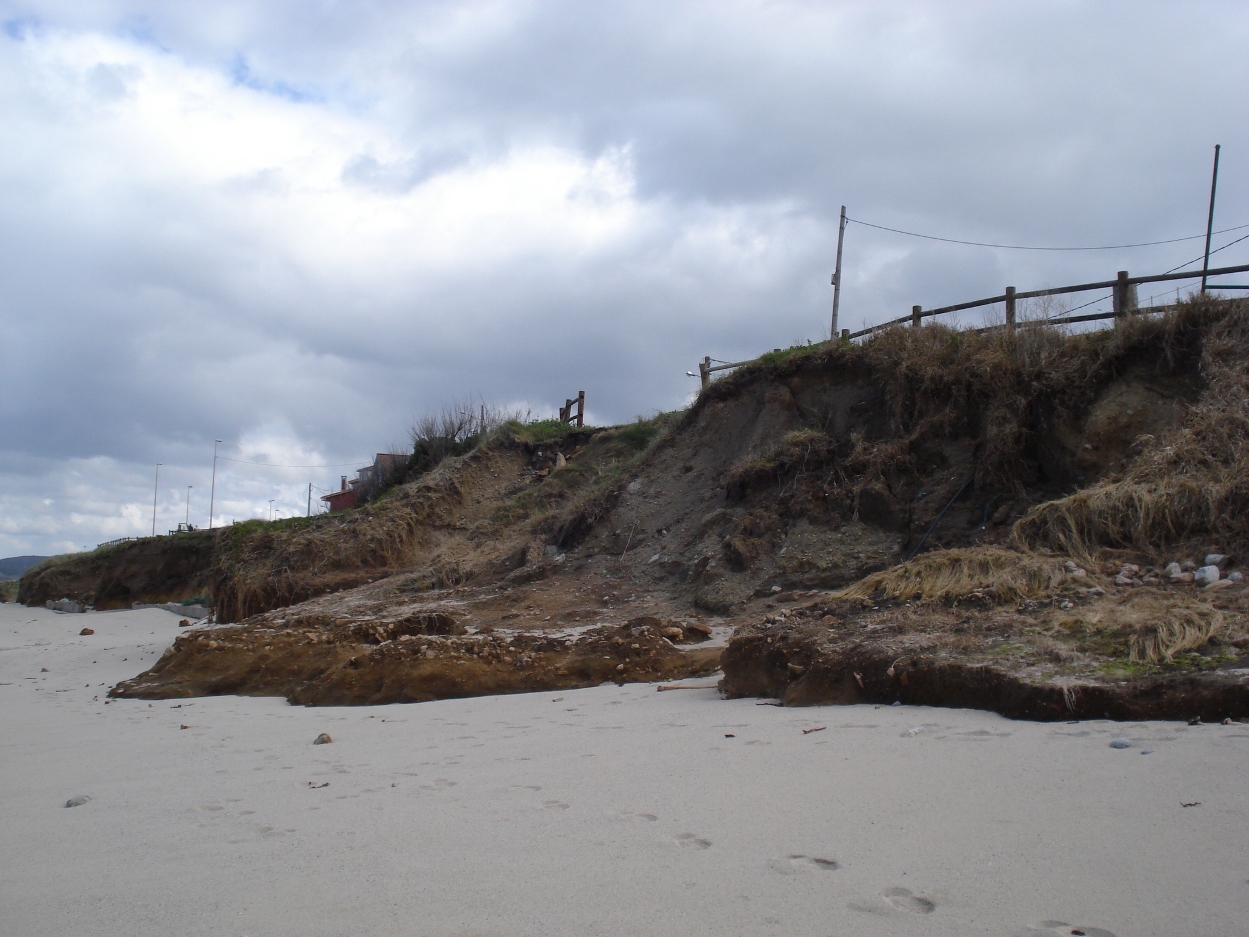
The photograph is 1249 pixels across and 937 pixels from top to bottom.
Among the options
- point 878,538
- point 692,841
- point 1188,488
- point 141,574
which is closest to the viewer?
point 692,841

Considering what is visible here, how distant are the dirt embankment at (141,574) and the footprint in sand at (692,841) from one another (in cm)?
2430

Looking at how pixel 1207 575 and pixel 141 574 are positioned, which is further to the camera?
pixel 141 574

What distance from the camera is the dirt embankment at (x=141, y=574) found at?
2539 cm

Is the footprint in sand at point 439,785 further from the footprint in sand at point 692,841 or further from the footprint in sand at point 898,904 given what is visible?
the footprint in sand at point 898,904

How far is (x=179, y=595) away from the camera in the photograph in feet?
82.8

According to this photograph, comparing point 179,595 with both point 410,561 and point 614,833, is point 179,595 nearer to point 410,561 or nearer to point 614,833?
point 410,561

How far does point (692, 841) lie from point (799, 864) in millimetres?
421

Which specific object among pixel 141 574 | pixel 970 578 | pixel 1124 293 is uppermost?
pixel 1124 293

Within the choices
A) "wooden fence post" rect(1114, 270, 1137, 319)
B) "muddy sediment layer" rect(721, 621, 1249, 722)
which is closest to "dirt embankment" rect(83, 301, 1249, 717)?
"muddy sediment layer" rect(721, 621, 1249, 722)

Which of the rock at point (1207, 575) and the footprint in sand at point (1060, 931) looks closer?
the footprint in sand at point (1060, 931)

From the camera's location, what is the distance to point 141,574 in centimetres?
2617

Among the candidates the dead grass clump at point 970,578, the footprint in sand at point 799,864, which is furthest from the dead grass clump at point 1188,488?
the footprint in sand at point 799,864

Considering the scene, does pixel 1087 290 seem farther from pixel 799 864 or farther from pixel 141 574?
pixel 141 574

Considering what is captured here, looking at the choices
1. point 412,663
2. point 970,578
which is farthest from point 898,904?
point 412,663
